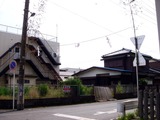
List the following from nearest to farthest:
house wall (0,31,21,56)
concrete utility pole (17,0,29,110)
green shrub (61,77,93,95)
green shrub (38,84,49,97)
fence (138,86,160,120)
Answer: fence (138,86,160,120) < concrete utility pole (17,0,29,110) < green shrub (38,84,49,97) < green shrub (61,77,93,95) < house wall (0,31,21,56)

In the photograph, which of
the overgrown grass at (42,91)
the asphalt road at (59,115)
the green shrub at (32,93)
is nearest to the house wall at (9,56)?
the overgrown grass at (42,91)

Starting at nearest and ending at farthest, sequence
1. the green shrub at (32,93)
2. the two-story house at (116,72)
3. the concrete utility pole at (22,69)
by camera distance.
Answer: the concrete utility pole at (22,69) → the green shrub at (32,93) → the two-story house at (116,72)

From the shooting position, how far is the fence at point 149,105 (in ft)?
26.3

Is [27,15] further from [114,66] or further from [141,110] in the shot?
[114,66]

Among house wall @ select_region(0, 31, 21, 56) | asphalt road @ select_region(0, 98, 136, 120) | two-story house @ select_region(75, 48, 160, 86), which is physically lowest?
asphalt road @ select_region(0, 98, 136, 120)

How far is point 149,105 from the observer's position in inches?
346

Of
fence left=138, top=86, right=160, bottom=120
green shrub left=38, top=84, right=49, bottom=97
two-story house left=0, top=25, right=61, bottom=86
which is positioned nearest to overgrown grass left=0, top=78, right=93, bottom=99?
green shrub left=38, top=84, right=49, bottom=97

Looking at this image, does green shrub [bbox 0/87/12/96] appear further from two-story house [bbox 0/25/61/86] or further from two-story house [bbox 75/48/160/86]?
two-story house [bbox 75/48/160/86]

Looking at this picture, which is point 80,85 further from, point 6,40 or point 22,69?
point 6,40

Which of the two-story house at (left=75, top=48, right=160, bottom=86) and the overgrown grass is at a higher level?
the two-story house at (left=75, top=48, right=160, bottom=86)

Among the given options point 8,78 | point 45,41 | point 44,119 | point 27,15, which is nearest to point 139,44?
point 44,119

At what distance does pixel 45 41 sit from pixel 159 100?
92.5ft

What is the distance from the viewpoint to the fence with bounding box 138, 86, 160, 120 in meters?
8.02

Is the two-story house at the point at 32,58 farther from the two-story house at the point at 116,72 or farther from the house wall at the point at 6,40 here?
the two-story house at the point at 116,72
